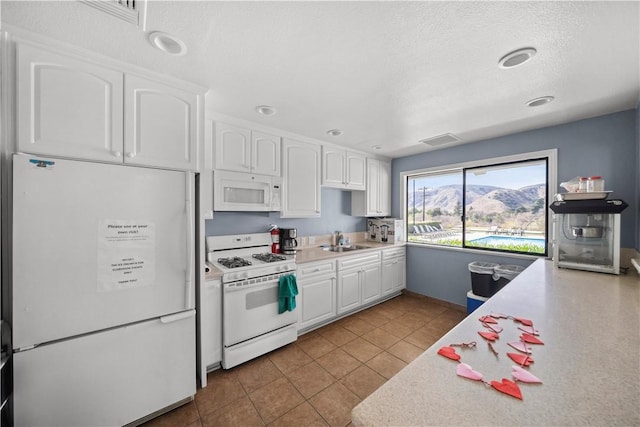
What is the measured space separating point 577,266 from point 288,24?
304cm

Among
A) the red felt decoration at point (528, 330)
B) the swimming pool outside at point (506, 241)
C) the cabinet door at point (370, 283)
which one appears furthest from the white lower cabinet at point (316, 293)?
the swimming pool outside at point (506, 241)

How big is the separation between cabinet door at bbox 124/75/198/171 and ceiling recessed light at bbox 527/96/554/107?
283cm

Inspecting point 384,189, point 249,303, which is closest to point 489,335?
point 249,303

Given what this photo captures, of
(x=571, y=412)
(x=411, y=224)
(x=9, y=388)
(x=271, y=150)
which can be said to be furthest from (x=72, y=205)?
(x=411, y=224)

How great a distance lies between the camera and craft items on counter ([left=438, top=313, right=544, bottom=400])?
75 centimetres

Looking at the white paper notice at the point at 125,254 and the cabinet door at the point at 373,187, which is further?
the cabinet door at the point at 373,187

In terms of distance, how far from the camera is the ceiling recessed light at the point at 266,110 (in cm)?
225

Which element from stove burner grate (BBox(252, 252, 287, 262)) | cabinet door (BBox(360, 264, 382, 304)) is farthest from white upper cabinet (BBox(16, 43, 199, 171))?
cabinet door (BBox(360, 264, 382, 304))

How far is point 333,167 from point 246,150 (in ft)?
4.34

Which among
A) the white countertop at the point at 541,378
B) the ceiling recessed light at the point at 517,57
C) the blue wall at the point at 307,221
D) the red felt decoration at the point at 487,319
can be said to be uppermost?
the ceiling recessed light at the point at 517,57

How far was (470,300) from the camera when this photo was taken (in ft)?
9.71

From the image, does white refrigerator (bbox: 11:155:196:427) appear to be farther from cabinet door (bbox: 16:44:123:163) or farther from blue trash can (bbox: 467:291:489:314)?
blue trash can (bbox: 467:291:489:314)

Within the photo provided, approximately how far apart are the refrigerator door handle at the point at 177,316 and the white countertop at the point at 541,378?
60.9 inches

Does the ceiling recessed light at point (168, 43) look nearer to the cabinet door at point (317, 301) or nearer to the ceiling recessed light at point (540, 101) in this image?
the cabinet door at point (317, 301)
